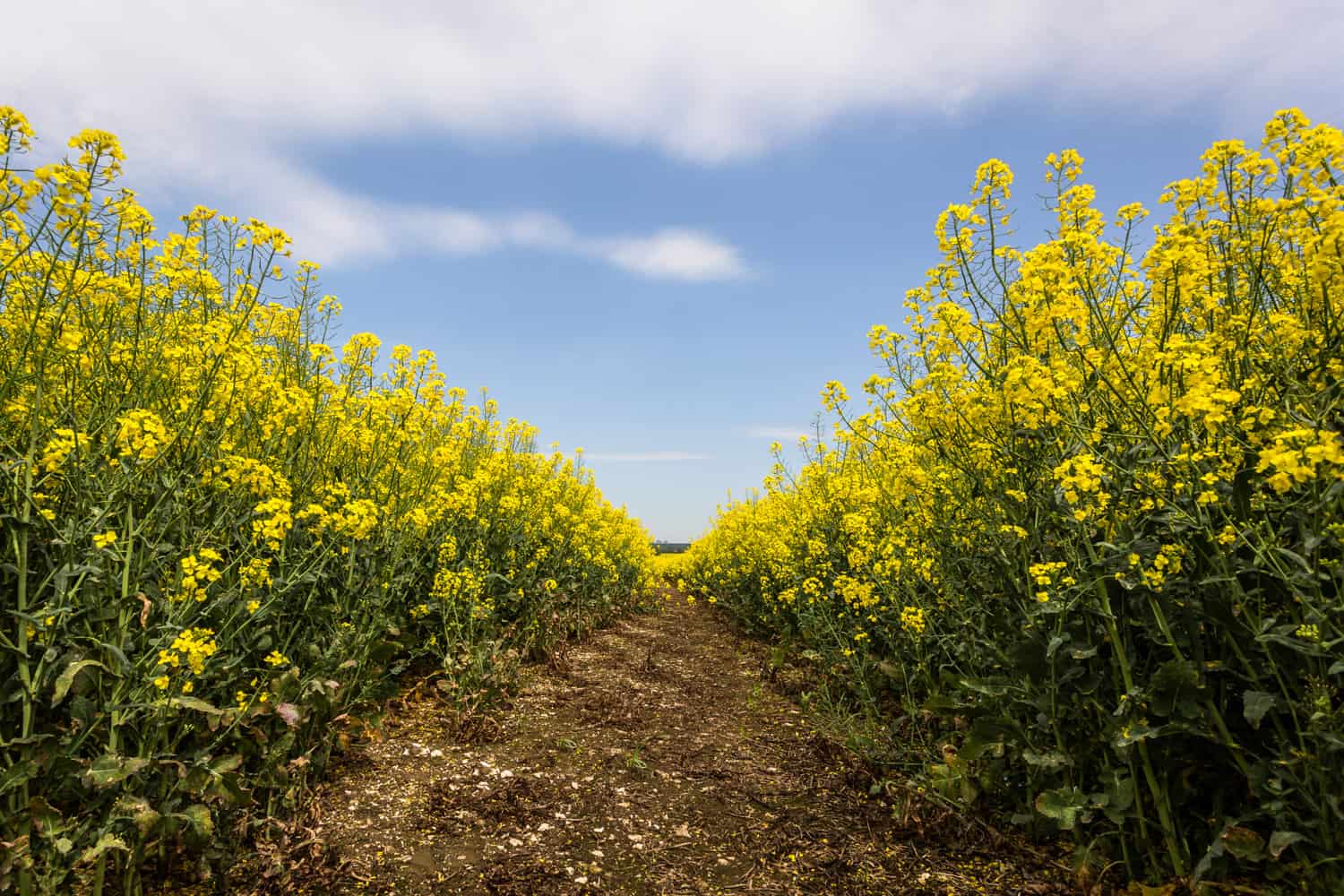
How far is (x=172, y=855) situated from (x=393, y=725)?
5.98ft

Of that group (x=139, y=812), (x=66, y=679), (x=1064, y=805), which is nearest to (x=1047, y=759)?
(x=1064, y=805)

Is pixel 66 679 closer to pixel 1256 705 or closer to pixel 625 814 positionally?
pixel 625 814

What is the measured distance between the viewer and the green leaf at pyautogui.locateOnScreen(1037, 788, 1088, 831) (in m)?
2.57

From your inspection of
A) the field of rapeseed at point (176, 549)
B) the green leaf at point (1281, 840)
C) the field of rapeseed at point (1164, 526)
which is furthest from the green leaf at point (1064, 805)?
the field of rapeseed at point (176, 549)

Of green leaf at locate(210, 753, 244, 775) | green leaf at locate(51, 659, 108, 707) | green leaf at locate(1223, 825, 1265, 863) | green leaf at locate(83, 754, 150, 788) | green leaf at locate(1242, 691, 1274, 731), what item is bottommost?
green leaf at locate(1223, 825, 1265, 863)

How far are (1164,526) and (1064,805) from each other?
120cm

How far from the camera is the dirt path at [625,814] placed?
9.54ft

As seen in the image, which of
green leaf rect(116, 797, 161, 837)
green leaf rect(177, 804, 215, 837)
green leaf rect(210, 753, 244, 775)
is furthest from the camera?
green leaf rect(210, 753, 244, 775)

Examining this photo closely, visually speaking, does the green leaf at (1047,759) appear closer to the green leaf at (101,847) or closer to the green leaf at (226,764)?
the green leaf at (226,764)

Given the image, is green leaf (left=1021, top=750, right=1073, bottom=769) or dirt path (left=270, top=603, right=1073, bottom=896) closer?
green leaf (left=1021, top=750, right=1073, bottom=769)

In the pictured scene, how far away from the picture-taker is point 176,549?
2871 millimetres

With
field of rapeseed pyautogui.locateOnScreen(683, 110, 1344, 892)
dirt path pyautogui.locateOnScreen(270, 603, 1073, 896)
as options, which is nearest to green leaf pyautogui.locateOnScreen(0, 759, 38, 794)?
dirt path pyautogui.locateOnScreen(270, 603, 1073, 896)

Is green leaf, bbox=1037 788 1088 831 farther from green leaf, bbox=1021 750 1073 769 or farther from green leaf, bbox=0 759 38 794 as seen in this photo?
green leaf, bbox=0 759 38 794

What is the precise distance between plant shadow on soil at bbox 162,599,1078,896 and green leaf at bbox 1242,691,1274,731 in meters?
1.15
